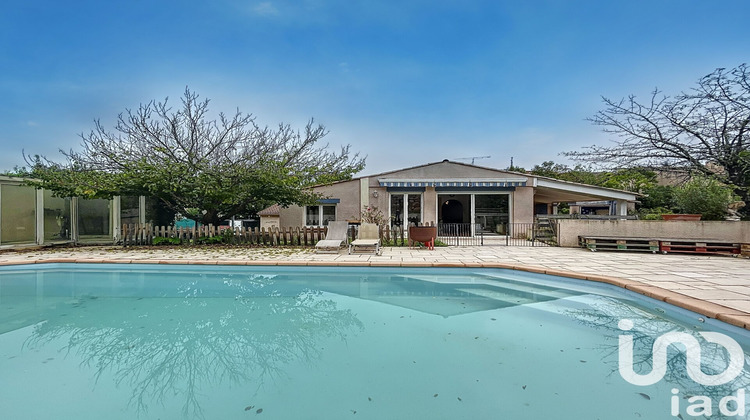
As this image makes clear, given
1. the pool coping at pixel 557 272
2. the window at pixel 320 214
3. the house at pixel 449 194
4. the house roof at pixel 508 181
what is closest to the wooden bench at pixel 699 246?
the house roof at pixel 508 181

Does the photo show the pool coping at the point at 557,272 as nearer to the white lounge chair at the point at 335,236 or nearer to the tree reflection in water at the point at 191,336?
the tree reflection in water at the point at 191,336

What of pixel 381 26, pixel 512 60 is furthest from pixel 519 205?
pixel 381 26

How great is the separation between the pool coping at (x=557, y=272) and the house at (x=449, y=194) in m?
6.85

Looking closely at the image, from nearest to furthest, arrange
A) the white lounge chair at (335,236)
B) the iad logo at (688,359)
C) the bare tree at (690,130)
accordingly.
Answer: the iad logo at (688,359)
the bare tree at (690,130)
the white lounge chair at (335,236)

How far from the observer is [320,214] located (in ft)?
52.9

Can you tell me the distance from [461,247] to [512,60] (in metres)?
9.03

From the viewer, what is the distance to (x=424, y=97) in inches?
650

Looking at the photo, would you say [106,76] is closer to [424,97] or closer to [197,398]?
[424,97]

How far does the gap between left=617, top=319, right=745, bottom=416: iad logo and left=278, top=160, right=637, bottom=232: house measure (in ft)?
36.2

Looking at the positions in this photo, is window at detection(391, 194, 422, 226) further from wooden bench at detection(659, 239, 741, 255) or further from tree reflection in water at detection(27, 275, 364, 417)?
tree reflection in water at detection(27, 275, 364, 417)

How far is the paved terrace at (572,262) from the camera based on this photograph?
4957mm

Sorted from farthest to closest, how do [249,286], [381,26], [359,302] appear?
[381,26], [249,286], [359,302]

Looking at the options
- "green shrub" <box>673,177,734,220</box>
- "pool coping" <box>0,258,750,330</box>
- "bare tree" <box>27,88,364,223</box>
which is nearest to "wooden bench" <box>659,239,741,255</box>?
"green shrub" <box>673,177,734,220</box>

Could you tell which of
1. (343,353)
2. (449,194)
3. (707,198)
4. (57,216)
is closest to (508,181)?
(449,194)
